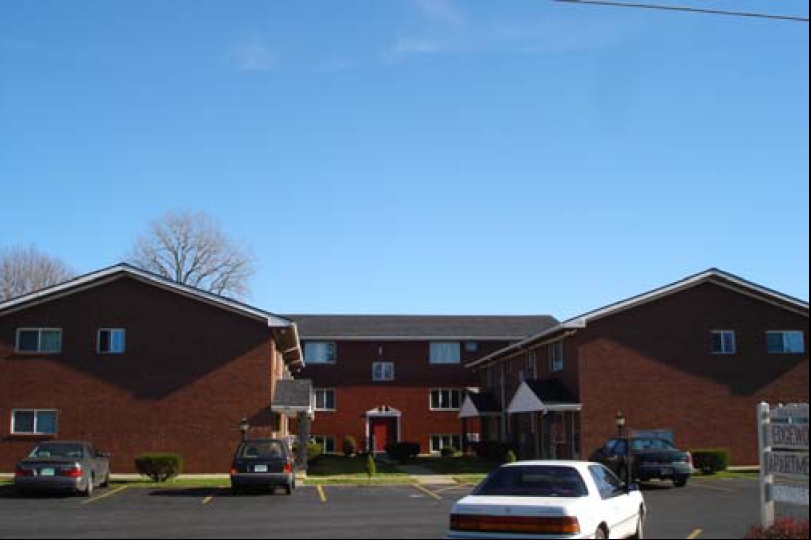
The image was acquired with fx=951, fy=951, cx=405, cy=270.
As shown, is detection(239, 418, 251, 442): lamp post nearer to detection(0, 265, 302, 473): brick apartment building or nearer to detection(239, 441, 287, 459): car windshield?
detection(0, 265, 302, 473): brick apartment building

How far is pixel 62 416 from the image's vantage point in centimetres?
3253

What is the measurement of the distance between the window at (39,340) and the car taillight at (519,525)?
82.2 feet

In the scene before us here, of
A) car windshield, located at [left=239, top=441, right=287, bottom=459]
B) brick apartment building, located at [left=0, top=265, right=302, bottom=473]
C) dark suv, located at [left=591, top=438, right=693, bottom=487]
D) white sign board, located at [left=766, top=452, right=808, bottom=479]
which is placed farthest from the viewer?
brick apartment building, located at [left=0, top=265, right=302, bottom=473]

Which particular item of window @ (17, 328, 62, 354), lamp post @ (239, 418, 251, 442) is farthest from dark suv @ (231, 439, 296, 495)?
window @ (17, 328, 62, 354)

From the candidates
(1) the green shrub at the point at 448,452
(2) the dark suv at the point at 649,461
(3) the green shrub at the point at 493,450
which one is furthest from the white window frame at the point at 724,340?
(1) the green shrub at the point at 448,452

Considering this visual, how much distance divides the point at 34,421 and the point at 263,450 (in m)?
11.3

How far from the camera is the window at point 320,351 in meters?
54.2

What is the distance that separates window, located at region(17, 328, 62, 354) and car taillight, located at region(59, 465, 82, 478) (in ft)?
29.8

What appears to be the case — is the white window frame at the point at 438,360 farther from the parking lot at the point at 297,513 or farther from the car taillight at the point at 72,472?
the car taillight at the point at 72,472

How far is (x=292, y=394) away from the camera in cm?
3391

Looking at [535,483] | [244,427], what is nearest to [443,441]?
[244,427]

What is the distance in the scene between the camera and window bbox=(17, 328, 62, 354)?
32906 mm

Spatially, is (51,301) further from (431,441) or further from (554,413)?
(431,441)

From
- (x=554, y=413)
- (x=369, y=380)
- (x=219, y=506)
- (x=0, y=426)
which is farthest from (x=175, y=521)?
(x=369, y=380)
